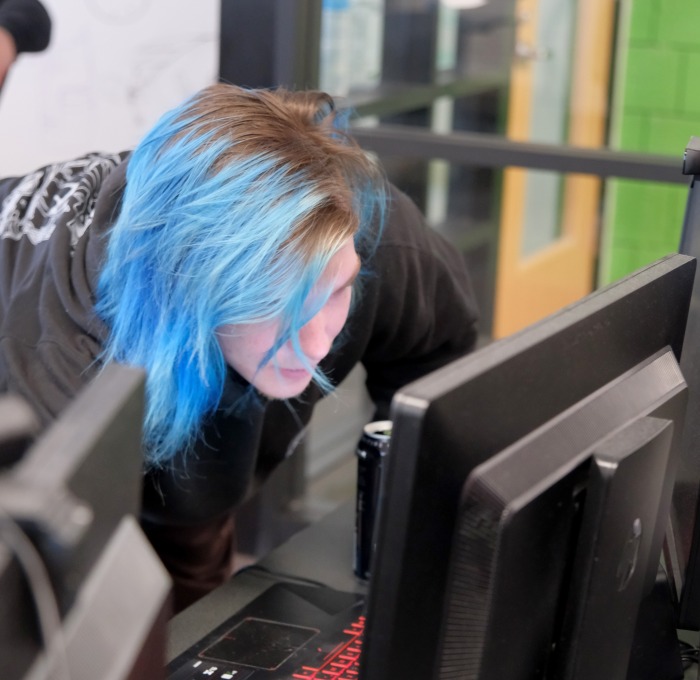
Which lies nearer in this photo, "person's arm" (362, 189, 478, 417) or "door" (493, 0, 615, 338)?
"person's arm" (362, 189, 478, 417)

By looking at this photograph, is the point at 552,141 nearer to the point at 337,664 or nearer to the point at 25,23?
the point at 25,23

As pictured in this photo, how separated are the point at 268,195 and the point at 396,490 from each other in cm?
50

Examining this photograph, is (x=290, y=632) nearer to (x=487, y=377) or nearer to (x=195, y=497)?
(x=195, y=497)

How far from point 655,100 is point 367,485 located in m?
2.07

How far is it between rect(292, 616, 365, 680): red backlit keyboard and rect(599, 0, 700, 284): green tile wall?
2.02 m

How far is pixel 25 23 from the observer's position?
6.18 ft

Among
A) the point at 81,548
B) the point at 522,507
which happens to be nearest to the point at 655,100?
the point at 522,507

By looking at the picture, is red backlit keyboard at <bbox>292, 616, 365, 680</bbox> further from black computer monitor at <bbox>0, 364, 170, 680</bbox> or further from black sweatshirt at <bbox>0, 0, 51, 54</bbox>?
black sweatshirt at <bbox>0, 0, 51, 54</bbox>

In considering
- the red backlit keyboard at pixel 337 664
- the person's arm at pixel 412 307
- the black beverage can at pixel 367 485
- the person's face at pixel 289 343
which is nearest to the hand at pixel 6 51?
the person's arm at pixel 412 307

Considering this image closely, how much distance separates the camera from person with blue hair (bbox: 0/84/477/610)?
1091mm

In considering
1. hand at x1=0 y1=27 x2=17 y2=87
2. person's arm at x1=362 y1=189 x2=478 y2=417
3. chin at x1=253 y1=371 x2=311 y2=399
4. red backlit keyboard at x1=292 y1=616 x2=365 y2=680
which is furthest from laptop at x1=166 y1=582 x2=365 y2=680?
hand at x1=0 y1=27 x2=17 y2=87

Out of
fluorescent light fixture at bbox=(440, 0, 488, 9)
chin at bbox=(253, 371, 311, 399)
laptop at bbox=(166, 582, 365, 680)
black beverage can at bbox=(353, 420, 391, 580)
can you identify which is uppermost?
fluorescent light fixture at bbox=(440, 0, 488, 9)

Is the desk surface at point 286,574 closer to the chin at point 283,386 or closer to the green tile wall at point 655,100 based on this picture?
the chin at point 283,386

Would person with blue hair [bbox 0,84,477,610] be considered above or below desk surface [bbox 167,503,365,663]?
above
